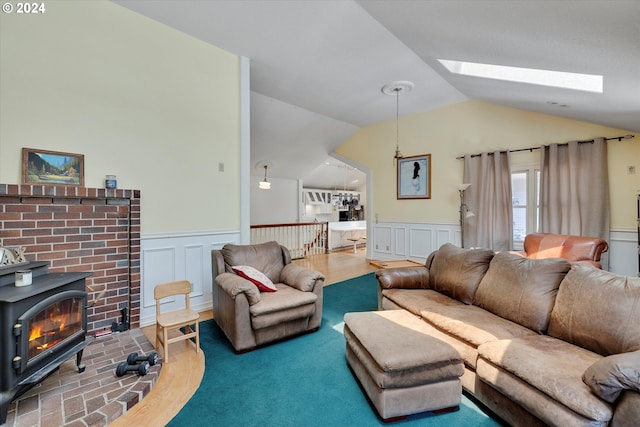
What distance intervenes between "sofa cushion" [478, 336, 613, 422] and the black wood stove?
273cm

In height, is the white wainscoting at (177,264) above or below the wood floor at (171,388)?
above

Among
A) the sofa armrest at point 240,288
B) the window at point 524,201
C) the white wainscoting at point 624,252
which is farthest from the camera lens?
the window at point 524,201

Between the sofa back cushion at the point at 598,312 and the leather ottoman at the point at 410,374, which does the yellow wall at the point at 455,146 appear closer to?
the sofa back cushion at the point at 598,312

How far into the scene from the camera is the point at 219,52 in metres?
3.65

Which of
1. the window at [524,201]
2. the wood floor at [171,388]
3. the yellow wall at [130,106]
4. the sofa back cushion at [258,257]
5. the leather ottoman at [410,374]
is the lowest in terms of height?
the wood floor at [171,388]

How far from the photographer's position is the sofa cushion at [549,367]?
1284 mm

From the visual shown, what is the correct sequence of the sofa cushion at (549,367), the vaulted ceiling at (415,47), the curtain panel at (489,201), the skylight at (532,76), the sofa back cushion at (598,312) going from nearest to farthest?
the sofa cushion at (549,367) → the sofa back cushion at (598,312) → the vaulted ceiling at (415,47) → the skylight at (532,76) → the curtain panel at (489,201)

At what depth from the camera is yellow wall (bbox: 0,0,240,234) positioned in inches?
95.7

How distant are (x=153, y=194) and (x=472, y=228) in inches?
205

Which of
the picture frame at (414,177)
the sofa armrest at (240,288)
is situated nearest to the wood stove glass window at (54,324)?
the sofa armrest at (240,288)

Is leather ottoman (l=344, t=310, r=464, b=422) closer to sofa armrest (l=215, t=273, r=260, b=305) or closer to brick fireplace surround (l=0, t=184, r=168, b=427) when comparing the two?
sofa armrest (l=215, t=273, r=260, b=305)

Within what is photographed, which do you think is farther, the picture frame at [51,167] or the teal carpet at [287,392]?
the picture frame at [51,167]

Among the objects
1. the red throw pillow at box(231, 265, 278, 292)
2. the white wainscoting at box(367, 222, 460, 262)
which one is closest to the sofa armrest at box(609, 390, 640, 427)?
the red throw pillow at box(231, 265, 278, 292)

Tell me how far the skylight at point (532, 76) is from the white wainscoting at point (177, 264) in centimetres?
382
